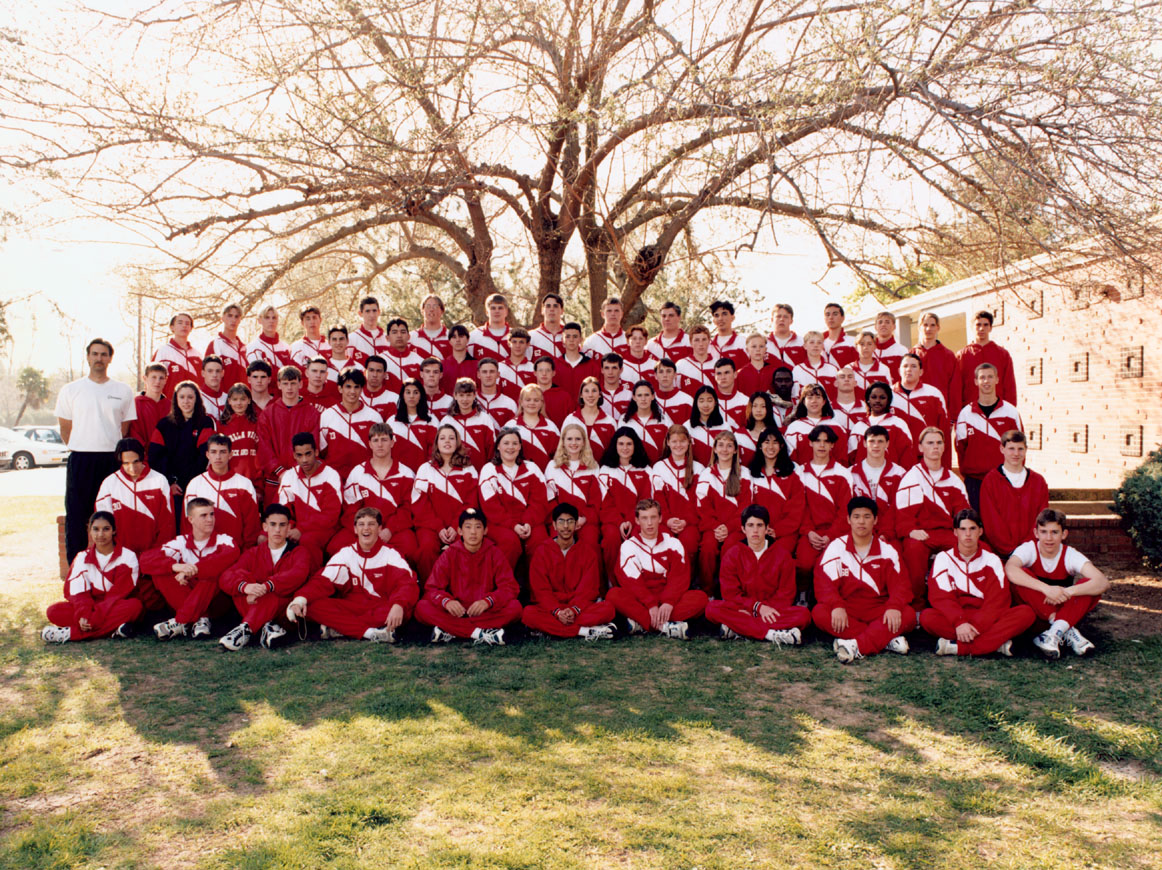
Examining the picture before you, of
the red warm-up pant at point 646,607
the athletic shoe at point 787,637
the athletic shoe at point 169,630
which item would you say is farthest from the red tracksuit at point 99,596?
the athletic shoe at point 787,637

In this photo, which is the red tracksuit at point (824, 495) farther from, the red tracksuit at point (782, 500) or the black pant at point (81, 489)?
the black pant at point (81, 489)

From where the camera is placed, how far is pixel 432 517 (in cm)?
696

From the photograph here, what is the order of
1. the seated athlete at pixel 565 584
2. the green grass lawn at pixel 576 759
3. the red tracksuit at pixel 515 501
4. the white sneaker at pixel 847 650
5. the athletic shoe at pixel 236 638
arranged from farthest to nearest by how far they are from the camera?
the red tracksuit at pixel 515 501
the seated athlete at pixel 565 584
the athletic shoe at pixel 236 638
the white sneaker at pixel 847 650
the green grass lawn at pixel 576 759

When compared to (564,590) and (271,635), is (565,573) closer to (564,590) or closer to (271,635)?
(564,590)

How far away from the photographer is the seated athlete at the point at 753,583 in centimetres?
613

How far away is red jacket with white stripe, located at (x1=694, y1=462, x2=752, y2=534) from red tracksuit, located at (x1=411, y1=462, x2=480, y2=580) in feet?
6.53

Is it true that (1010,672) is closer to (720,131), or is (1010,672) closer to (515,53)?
(720,131)

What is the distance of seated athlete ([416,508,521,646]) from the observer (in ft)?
19.9

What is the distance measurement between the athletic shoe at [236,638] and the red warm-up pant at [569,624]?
206cm

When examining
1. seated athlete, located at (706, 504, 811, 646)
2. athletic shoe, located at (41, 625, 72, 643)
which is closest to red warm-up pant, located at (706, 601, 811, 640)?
seated athlete, located at (706, 504, 811, 646)

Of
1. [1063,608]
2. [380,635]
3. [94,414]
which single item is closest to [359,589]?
[380,635]

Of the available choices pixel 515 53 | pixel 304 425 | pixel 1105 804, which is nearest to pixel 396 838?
pixel 1105 804

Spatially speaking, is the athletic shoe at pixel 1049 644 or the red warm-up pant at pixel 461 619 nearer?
the athletic shoe at pixel 1049 644

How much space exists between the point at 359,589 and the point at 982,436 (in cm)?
583
